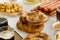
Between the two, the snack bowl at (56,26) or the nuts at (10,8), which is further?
the nuts at (10,8)

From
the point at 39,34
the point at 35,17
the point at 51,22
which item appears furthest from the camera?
the point at 51,22

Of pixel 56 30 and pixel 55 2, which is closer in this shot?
pixel 56 30

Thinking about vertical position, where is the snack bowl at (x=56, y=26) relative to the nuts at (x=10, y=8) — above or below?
below

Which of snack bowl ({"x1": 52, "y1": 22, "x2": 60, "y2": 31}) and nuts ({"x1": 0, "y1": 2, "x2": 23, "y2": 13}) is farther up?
nuts ({"x1": 0, "y1": 2, "x2": 23, "y2": 13})

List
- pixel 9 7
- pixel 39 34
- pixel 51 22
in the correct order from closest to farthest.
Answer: pixel 39 34 → pixel 51 22 → pixel 9 7

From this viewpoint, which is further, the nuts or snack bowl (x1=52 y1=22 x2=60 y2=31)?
the nuts

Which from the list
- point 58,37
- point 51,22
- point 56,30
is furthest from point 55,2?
point 58,37

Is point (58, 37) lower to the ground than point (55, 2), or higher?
lower

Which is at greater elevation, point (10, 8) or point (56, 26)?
point (10, 8)

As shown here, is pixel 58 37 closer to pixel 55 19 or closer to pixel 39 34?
pixel 39 34

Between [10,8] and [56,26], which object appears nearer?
[56,26]
